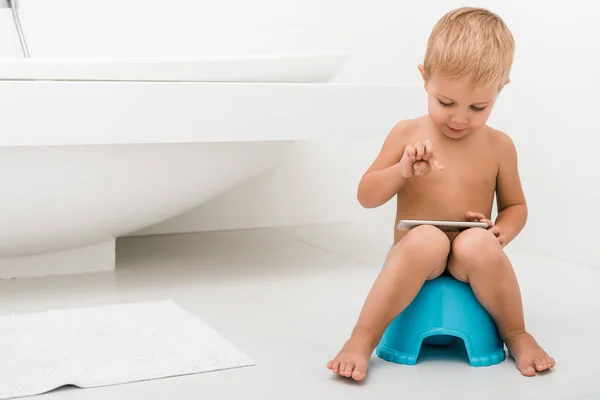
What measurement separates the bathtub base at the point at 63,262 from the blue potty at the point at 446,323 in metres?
1.13

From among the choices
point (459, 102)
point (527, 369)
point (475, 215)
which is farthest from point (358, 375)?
point (459, 102)

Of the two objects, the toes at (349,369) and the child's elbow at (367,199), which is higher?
the child's elbow at (367,199)

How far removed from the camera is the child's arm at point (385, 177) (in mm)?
1564

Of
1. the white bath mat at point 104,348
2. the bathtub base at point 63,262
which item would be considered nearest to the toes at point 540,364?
the white bath mat at point 104,348

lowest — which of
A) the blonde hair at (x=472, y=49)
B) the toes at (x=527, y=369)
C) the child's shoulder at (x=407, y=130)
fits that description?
the toes at (x=527, y=369)

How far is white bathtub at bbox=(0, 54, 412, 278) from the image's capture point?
74.5 inches

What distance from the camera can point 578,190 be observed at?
102 inches

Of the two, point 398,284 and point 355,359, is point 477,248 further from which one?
point 355,359

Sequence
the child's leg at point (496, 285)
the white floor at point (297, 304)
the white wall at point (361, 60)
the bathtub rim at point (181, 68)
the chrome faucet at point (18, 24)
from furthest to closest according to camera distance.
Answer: the chrome faucet at point (18, 24), the white wall at point (361, 60), the bathtub rim at point (181, 68), the child's leg at point (496, 285), the white floor at point (297, 304)

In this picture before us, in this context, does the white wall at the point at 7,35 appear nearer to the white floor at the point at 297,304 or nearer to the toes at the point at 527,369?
the white floor at the point at 297,304

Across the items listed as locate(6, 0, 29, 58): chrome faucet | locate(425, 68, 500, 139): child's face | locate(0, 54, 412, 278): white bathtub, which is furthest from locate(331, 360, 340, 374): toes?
locate(6, 0, 29, 58): chrome faucet

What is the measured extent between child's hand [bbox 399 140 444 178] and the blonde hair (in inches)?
6.3

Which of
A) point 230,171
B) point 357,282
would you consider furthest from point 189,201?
point 357,282

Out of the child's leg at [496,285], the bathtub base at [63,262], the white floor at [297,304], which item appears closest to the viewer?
the white floor at [297,304]
